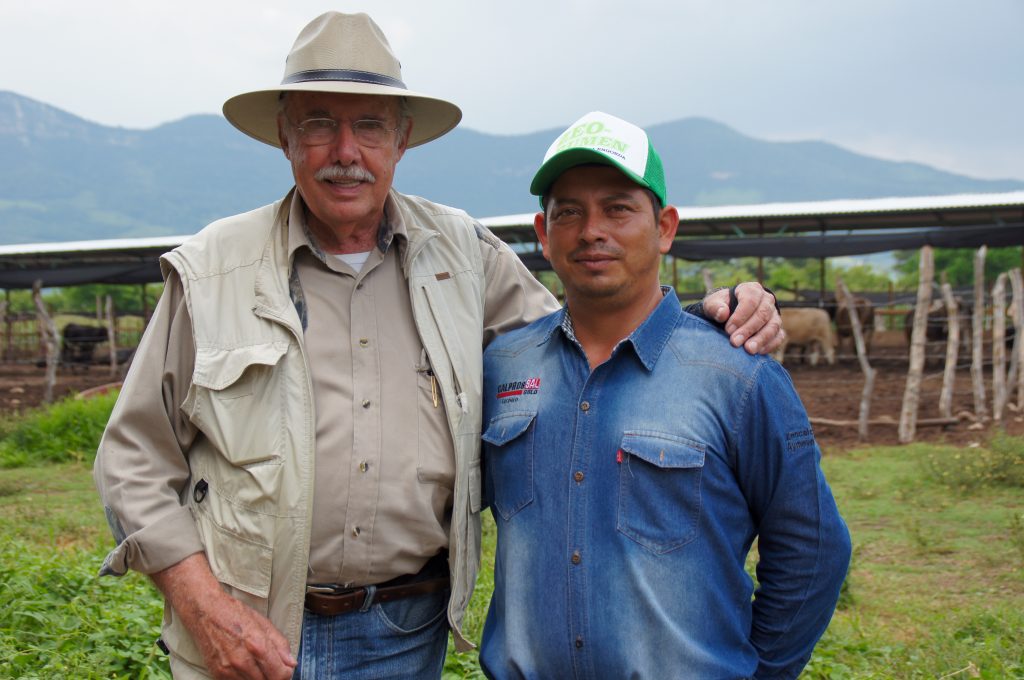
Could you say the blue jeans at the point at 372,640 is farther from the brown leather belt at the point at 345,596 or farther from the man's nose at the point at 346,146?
the man's nose at the point at 346,146

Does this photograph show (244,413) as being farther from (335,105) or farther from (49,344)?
(49,344)

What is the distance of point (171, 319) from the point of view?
238 cm

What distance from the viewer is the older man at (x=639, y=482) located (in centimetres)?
201

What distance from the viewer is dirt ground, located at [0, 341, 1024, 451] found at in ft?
37.8

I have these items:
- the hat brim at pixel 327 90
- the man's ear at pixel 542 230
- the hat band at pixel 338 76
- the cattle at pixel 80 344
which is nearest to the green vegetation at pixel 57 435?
the hat brim at pixel 327 90

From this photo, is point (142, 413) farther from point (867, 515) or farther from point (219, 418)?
point (867, 515)

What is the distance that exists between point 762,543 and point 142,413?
1.45m

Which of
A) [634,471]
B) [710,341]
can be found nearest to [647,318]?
[710,341]

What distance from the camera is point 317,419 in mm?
2336

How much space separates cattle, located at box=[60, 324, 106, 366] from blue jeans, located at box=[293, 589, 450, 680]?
22.8 metres

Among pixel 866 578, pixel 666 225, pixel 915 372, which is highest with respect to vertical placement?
pixel 666 225

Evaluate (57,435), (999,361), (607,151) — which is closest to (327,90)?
(607,151)

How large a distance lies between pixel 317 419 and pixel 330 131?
73cm

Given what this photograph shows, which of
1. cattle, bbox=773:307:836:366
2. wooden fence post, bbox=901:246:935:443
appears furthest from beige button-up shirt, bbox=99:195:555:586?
cattle, bbox=773:307:836:366
